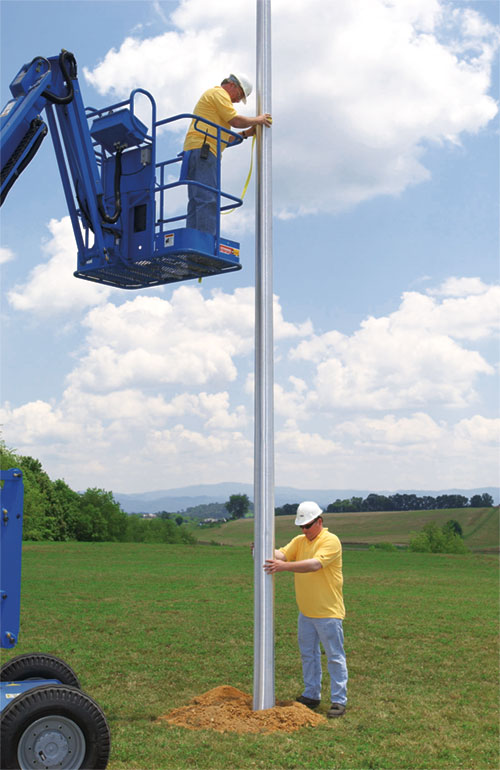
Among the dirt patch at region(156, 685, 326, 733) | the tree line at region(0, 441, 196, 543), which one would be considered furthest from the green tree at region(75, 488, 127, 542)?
the dirt patch at region(156, 685, 326, 733)

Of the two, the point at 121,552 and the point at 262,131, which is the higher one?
the point at 262,131

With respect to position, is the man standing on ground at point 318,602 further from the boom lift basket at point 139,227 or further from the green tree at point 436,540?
the green tree at point 436,540

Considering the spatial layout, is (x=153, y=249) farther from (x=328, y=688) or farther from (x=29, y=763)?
(x=328, y=688)

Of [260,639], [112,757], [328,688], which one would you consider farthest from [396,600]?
[112,757]

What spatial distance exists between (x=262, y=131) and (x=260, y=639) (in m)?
6.37

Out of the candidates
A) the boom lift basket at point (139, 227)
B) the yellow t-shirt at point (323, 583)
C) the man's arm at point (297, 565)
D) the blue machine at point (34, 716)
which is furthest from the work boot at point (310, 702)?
the boom lift basket at point (139, 227)

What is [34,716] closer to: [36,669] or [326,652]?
[36,669]

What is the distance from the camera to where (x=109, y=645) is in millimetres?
13609

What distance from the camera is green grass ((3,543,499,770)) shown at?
8.05 meters

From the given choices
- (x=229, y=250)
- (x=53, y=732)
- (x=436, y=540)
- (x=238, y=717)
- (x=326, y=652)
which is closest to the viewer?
(x=53, y=732)

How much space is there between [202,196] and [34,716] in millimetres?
6018

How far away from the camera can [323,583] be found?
30.7ft

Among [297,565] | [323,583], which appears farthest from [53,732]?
[323,583]

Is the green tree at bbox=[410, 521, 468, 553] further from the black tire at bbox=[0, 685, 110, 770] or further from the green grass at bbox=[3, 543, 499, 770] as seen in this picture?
the black tire at bbox=[0, 685, 110, 770]
